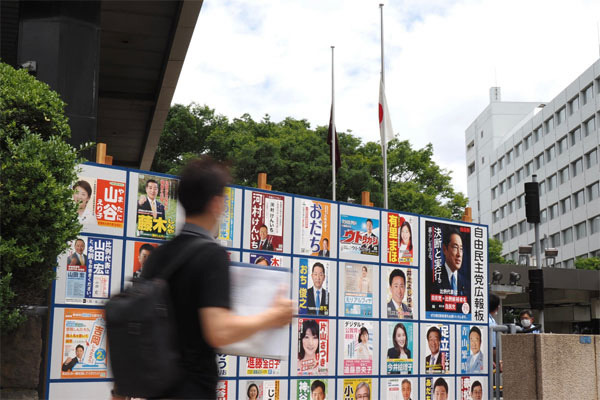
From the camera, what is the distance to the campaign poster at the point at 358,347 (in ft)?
31.6

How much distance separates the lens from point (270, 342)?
9.63 feet

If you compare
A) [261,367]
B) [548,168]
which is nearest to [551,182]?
[548,168]

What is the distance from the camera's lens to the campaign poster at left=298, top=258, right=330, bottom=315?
30.5 feet

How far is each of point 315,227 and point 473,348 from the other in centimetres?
337

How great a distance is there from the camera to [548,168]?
254 ft

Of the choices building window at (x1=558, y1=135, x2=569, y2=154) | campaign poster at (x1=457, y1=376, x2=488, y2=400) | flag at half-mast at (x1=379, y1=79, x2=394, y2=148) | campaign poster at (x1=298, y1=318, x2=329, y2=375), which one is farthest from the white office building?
campaign poster at (x1=298, y1=318, x2=329, y2=375)

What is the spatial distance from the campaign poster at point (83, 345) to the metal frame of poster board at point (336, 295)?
0.05 metres

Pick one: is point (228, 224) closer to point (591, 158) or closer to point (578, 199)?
point (591, 158)

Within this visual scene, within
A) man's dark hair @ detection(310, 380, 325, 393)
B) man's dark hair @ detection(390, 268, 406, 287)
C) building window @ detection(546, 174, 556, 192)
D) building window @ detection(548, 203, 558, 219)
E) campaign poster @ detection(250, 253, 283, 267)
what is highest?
building window @ detection(546, 174, 556, 192)

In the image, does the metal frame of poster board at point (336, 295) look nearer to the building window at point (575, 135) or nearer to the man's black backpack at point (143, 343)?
the man's black backpack at point (143, 343)

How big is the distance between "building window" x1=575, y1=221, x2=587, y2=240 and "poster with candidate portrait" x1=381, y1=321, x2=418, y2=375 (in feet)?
210

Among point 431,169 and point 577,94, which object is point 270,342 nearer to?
point 431,169

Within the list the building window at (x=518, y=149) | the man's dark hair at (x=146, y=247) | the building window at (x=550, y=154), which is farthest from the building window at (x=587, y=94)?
the man's dark hair at (x=146, y=247)

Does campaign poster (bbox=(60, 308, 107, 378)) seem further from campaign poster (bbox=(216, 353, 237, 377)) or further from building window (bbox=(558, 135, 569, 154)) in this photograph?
building window (bbox=(558, 135, 569, 154))
